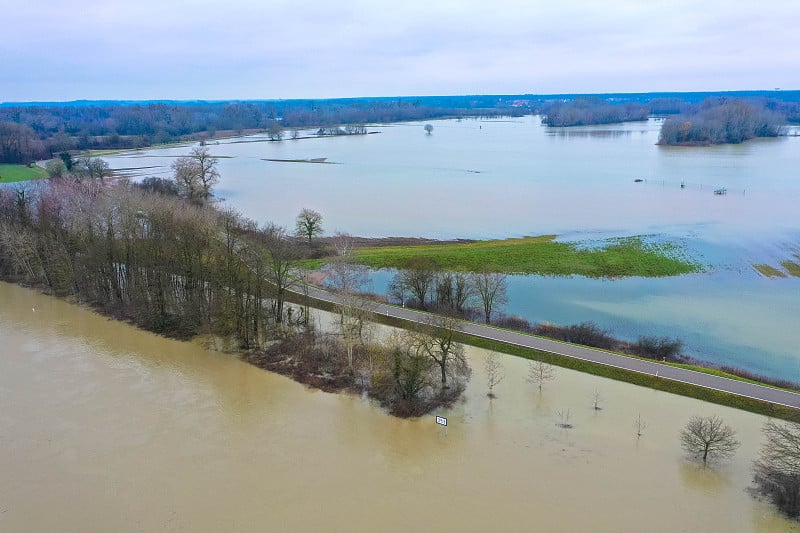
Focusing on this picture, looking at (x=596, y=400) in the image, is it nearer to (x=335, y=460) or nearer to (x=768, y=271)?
(x=335, y=460)

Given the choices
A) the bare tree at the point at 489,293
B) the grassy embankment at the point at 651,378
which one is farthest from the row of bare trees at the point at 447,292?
the grassy embankment at the point at 651,378

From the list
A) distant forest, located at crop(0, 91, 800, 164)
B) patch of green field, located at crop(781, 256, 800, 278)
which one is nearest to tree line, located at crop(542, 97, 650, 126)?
distant forest, located at crop(0, 91, 800, 164)

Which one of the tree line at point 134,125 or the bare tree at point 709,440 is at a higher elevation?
the tree line at point 134,125

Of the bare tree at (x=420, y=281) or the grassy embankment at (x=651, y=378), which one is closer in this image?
the grassy embankment at (x=651, y=378)

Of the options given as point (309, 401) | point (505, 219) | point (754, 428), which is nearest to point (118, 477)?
point (309, 401)

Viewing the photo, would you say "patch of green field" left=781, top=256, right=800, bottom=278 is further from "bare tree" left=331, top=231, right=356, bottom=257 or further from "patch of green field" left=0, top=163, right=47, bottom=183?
"patch of green field" left=0, top=163, right=47, bottom=183

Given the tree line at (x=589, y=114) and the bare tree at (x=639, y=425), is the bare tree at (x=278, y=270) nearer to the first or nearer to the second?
the bare tree at (x=639, y=425)

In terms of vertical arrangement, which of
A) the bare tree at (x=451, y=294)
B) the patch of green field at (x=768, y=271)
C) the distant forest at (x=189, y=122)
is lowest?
the patch of green field at (x=768, y=271)
